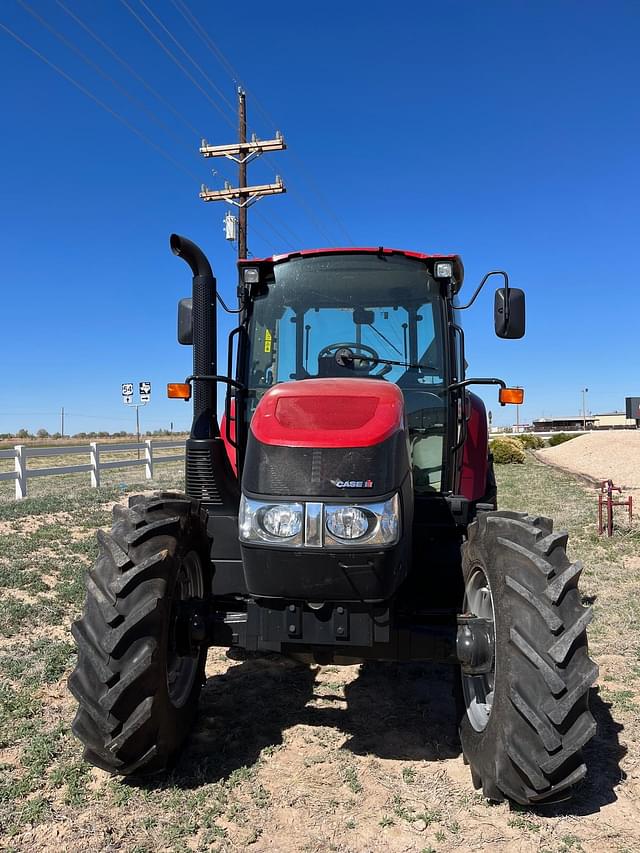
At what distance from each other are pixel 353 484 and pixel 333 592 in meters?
0.47

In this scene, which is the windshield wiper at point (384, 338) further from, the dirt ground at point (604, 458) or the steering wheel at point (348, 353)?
the dirt ground at point (604, 458)

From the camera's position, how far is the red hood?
9.48ft

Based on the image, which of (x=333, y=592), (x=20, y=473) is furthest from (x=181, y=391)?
(x=20, y=473)

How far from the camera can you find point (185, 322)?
164 inches

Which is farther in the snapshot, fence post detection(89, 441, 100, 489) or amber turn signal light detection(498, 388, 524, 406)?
fence post detection(89, 441, 100, 489)

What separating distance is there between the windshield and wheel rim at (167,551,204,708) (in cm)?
105

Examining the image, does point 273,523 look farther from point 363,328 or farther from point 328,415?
point 363,328

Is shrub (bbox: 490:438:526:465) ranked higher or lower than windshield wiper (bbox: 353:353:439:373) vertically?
lower

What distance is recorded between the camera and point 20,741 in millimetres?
3580

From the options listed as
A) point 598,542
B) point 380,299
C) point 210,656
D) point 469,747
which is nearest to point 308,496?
point 469,747

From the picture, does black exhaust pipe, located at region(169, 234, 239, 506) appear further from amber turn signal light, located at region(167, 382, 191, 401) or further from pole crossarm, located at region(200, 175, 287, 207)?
pole crossarm, located at region(200, 175, 287, 207)

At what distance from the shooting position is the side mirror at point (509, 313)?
154 inches

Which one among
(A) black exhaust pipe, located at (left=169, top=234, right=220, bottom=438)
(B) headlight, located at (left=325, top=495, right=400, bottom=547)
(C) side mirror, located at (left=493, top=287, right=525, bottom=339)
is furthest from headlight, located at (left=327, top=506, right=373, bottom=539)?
(C) side mirror, located at (left=493, top=287, right=525, bottom=339)

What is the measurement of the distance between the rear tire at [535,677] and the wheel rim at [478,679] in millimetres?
202
